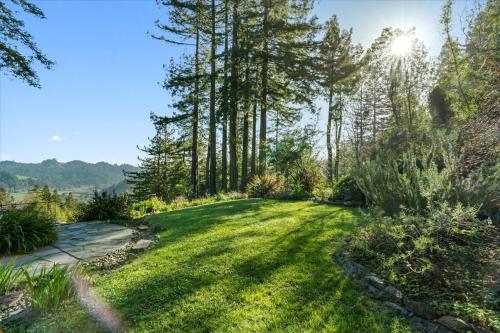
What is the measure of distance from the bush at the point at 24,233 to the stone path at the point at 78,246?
7.2 inches

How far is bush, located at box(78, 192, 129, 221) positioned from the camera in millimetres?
7759

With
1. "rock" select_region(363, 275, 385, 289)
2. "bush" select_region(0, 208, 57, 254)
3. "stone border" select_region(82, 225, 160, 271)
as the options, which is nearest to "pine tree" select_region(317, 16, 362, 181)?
"stone border" select_region(82, 225, 160, 271)

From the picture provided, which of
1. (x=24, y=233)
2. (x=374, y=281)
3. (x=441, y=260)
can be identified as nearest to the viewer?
(x=374, y=281)

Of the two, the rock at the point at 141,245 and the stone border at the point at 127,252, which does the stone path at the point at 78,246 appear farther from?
the rock at the point at 141,245

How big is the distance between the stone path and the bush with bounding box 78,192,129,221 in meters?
0.93

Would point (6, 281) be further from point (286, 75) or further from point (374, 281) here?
point (286, 75)

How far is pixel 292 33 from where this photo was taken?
45.1 feet

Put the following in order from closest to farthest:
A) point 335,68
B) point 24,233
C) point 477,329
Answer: point 477,329
point 24,233
point 335,68

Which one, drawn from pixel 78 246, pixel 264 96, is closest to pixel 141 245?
pixel 78 246

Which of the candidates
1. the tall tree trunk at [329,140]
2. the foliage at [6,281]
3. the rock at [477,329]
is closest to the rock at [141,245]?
the foliage at [6,281]

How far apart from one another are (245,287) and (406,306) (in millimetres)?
1571

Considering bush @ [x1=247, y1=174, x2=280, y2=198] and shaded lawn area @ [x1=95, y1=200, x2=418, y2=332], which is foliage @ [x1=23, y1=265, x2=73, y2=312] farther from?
bush @ [x1=247, y1=174, x2=280, y2=198]

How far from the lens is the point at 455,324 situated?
85.5 inches

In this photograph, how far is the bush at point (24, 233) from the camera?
4570 mm
